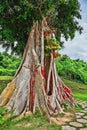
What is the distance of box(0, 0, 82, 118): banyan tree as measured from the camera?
7453mm

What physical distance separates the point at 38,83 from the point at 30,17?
91.7 inches

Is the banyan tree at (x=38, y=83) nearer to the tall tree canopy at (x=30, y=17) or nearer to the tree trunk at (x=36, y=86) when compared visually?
the tree trunk at (x=36, y=86)

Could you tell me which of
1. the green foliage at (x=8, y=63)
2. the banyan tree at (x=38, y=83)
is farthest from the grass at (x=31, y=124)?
the green foliage at (x=8, y=63)

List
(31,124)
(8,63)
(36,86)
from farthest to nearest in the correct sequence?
(8,63) < (36,86) < (31,124)

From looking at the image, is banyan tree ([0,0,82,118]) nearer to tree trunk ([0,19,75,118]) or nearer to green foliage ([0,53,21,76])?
tree trunk ([0,19,75,118])

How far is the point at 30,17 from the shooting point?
8.01m

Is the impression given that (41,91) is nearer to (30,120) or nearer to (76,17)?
(30,120)

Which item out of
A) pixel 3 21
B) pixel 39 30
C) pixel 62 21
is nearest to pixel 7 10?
pixel 3 21

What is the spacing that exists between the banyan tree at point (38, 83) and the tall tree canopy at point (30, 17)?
197mm

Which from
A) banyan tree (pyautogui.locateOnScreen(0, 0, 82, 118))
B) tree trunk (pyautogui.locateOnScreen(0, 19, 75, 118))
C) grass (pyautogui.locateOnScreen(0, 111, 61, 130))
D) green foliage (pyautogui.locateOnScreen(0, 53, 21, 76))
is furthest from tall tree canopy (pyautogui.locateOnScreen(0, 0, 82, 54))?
green foliage (pyautogui.locateOnScreen(0, 53, 21, 76))

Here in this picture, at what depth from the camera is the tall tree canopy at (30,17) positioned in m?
7.73

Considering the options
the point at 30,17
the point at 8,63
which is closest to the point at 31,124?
the point at 30,17

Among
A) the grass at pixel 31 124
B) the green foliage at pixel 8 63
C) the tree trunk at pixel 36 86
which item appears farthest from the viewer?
the green foliage at pixel 8 63

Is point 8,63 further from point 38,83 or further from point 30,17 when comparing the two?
point 38,83
